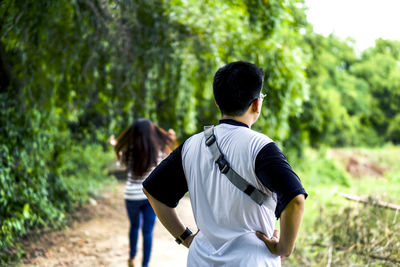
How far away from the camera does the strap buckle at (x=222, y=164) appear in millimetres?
1501

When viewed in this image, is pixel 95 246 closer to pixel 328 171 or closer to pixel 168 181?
pixel 168 181

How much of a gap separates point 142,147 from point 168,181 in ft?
7.95

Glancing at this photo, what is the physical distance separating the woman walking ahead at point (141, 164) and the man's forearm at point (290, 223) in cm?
271

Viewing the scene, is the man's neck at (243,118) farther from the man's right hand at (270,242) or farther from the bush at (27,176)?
the bush at (27,176)

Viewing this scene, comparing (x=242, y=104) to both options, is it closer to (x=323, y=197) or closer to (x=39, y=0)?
(x=39, y=0)

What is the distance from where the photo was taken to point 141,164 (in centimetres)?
410

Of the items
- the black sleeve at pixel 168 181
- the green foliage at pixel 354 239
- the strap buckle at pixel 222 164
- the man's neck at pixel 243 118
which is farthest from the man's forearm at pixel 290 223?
the green foliage at pixel 354 239

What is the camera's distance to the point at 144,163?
4102 mm

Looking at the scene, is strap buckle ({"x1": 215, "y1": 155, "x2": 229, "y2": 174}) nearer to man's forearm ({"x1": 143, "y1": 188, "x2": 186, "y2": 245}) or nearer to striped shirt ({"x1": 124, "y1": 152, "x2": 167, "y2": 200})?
man's forearm ({"x1": 143, "y1": 188, "x2": 186, "y2": 245})

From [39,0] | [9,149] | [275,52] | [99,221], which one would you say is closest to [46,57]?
[39,0]

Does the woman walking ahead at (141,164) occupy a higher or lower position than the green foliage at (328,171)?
higher

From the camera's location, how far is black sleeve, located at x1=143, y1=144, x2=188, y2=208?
1.72 metres

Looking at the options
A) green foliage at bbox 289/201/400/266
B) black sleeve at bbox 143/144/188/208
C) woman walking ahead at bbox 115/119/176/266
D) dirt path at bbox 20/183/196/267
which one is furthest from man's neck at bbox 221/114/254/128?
dirt path at bbox 20/183/196/267

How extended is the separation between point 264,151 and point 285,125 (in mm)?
5145
